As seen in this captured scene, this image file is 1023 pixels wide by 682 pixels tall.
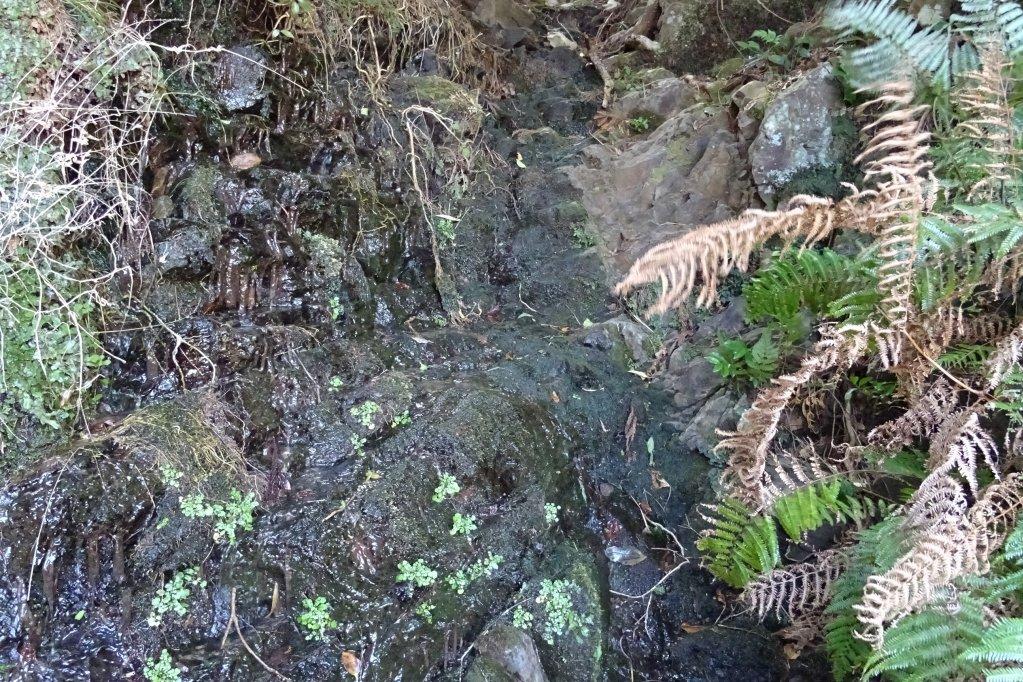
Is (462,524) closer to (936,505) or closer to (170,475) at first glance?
(170,475)

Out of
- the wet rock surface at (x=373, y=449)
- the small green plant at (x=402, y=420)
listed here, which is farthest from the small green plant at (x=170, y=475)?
the small green plant at (x=402, y=420)

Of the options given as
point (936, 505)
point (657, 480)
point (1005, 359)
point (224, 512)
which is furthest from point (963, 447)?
point (224, 512)

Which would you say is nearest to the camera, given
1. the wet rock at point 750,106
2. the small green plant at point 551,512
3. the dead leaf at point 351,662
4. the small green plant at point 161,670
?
the small green plant at point 161,670

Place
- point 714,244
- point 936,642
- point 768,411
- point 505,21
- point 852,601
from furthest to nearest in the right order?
point 505,21
point 768,411
point 852,601
point 714,244
point 936,642

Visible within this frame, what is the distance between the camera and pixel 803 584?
2.90 meters

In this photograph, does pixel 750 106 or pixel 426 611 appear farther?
pixel 750 106

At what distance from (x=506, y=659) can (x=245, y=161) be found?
10.2 ft

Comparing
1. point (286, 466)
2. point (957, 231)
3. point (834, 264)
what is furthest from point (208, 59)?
point (957, 231)

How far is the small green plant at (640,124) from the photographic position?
5.30 metres

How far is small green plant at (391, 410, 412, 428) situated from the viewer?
350cm

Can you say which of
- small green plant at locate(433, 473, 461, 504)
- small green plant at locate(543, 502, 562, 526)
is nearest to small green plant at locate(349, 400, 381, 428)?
small green plant at locate(433, 473, 461, 504)

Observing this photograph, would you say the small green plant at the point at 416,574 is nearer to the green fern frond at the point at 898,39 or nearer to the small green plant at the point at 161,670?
the small green plant at the point at 161,670

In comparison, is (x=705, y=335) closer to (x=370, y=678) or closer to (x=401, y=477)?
(x=401, y=477)

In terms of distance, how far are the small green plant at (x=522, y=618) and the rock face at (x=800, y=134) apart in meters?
2.77
